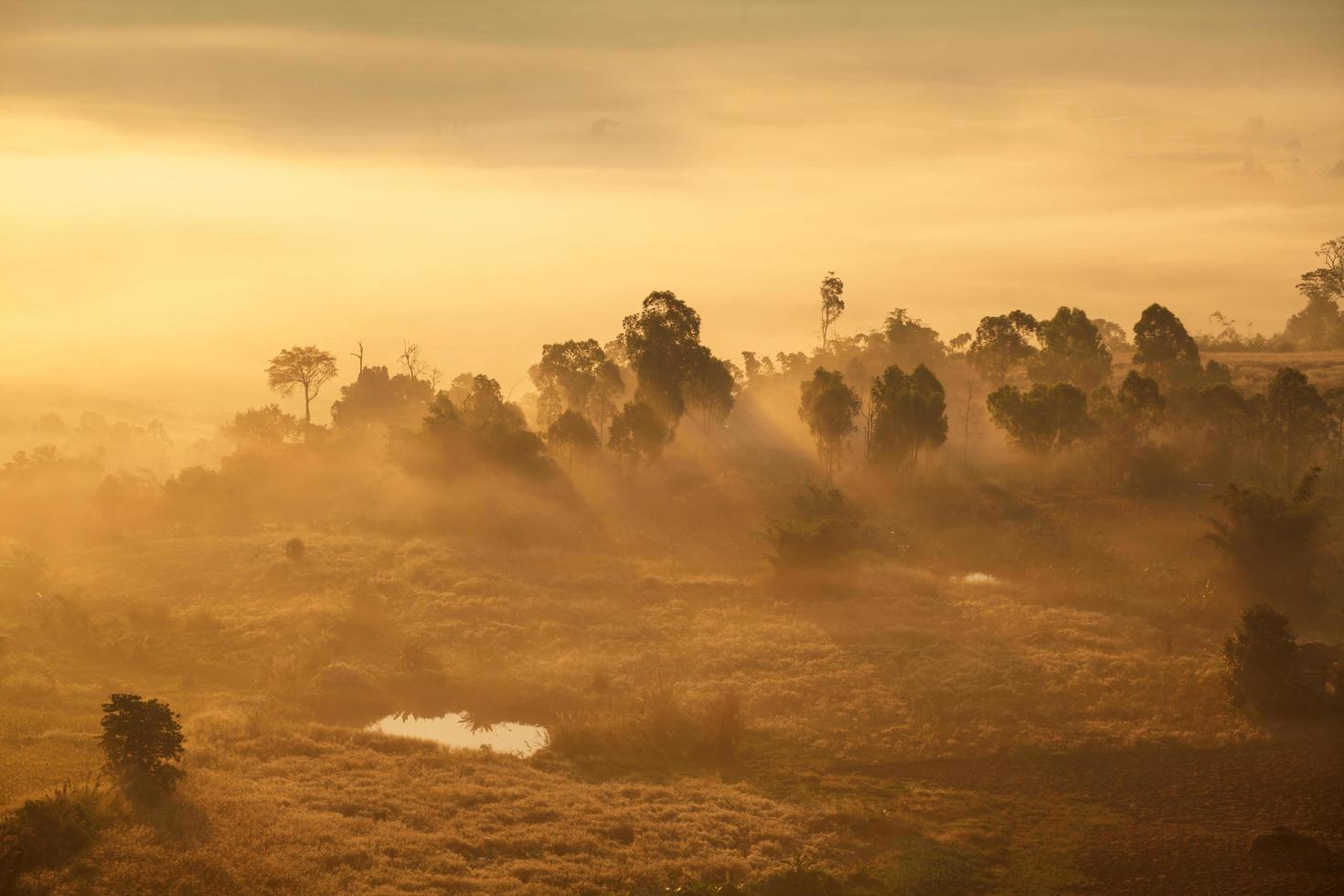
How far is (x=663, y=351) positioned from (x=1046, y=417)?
32668 mm

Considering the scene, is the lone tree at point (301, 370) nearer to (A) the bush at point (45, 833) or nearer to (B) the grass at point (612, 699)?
(B) the grass at point (612, 699)

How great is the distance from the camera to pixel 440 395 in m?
95.2

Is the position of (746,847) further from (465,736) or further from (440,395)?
(440,395)

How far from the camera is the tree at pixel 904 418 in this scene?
272 ft

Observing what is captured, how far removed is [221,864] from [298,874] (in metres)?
2.35

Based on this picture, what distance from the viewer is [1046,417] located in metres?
81.9

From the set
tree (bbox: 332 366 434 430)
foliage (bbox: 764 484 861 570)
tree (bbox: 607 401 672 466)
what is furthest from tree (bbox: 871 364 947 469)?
tree (bbox: 332 366 434 430)

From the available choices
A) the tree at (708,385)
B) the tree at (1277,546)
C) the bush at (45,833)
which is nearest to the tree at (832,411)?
the tree at (708,385)

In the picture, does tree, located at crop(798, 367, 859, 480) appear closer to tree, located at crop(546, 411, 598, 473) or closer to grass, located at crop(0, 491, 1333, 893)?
grass, located at crop(0, 491, 1333, 893)

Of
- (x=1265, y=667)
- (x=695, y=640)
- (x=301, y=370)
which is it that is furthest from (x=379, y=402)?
(x=1265, y=667)

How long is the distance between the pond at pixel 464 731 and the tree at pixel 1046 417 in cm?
5003

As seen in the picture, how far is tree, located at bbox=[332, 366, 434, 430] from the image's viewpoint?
107125 millimetres

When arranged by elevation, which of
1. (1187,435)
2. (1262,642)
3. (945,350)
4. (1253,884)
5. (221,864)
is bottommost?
(1253,884)

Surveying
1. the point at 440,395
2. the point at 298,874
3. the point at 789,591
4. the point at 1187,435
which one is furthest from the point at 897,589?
the point at 440,395
